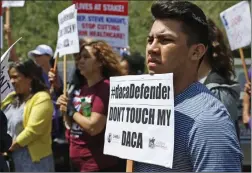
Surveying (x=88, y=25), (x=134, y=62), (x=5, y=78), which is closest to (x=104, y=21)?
(x=88, y=25)

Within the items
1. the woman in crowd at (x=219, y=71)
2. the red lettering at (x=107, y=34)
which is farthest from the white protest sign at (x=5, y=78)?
the red lettering at (x=107, y=34)

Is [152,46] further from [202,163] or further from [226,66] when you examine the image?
[226,66]

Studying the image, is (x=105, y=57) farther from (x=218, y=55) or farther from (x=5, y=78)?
(x=5, y=78)

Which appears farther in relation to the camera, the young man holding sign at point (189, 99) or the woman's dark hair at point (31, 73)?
the woman's dark hair at point (31, 73)

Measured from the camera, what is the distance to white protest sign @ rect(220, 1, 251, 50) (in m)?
5.98

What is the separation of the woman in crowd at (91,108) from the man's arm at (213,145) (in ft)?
9.38

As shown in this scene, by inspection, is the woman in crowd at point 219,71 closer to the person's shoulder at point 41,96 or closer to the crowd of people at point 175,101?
the crowd of people at point 175,101

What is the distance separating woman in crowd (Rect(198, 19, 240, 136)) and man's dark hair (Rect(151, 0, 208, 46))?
173cm

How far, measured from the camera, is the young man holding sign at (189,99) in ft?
6.79

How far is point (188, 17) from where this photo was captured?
228 cm

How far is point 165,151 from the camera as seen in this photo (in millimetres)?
2229

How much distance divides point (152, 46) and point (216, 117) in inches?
16.2

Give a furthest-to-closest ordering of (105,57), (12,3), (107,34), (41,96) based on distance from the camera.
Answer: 1. (12,3)
2. (107,34)
3. (41,96)
4. (105,57)

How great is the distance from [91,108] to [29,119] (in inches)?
23.8
